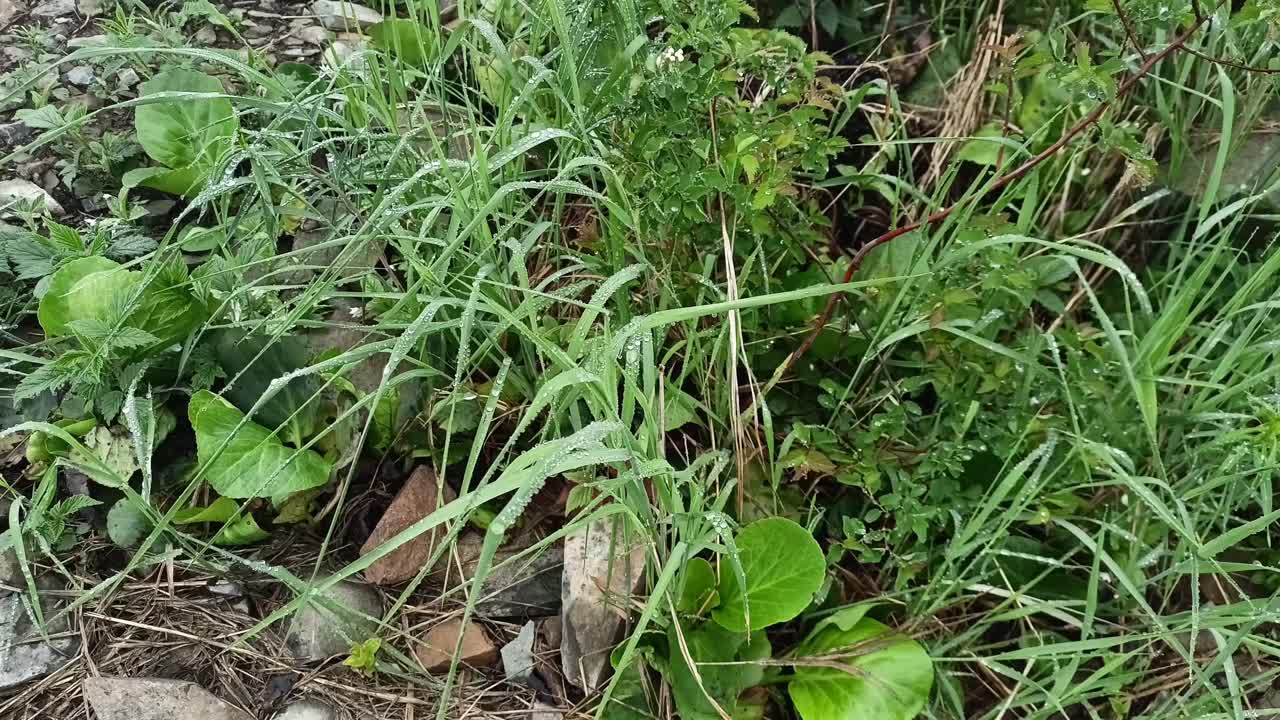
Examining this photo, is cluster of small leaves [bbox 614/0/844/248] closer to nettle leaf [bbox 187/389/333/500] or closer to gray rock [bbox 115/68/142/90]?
nettle leaf [bbox 187/389/333/500]

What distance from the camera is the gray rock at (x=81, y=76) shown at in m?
1.66

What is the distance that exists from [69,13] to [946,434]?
6.35 ft

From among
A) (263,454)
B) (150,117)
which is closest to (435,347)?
(263,454)

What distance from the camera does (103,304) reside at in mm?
1224

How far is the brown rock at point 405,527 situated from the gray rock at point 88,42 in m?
0.88

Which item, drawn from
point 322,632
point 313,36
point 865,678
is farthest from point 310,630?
point 313,36

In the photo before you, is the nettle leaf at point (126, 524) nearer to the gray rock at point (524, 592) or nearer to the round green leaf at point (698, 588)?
the gray rock at point (524, 592)

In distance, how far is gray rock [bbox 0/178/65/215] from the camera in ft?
4.84

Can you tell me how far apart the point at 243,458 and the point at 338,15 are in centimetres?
113

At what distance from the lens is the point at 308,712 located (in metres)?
1.15

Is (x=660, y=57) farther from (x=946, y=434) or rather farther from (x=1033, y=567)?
(x=1033, y=567)

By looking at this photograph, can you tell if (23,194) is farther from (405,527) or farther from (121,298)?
(405,527)

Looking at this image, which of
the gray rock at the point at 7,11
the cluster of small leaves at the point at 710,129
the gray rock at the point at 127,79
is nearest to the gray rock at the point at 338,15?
the gray rock at the point at 127,79

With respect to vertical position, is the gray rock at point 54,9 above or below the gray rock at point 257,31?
above
